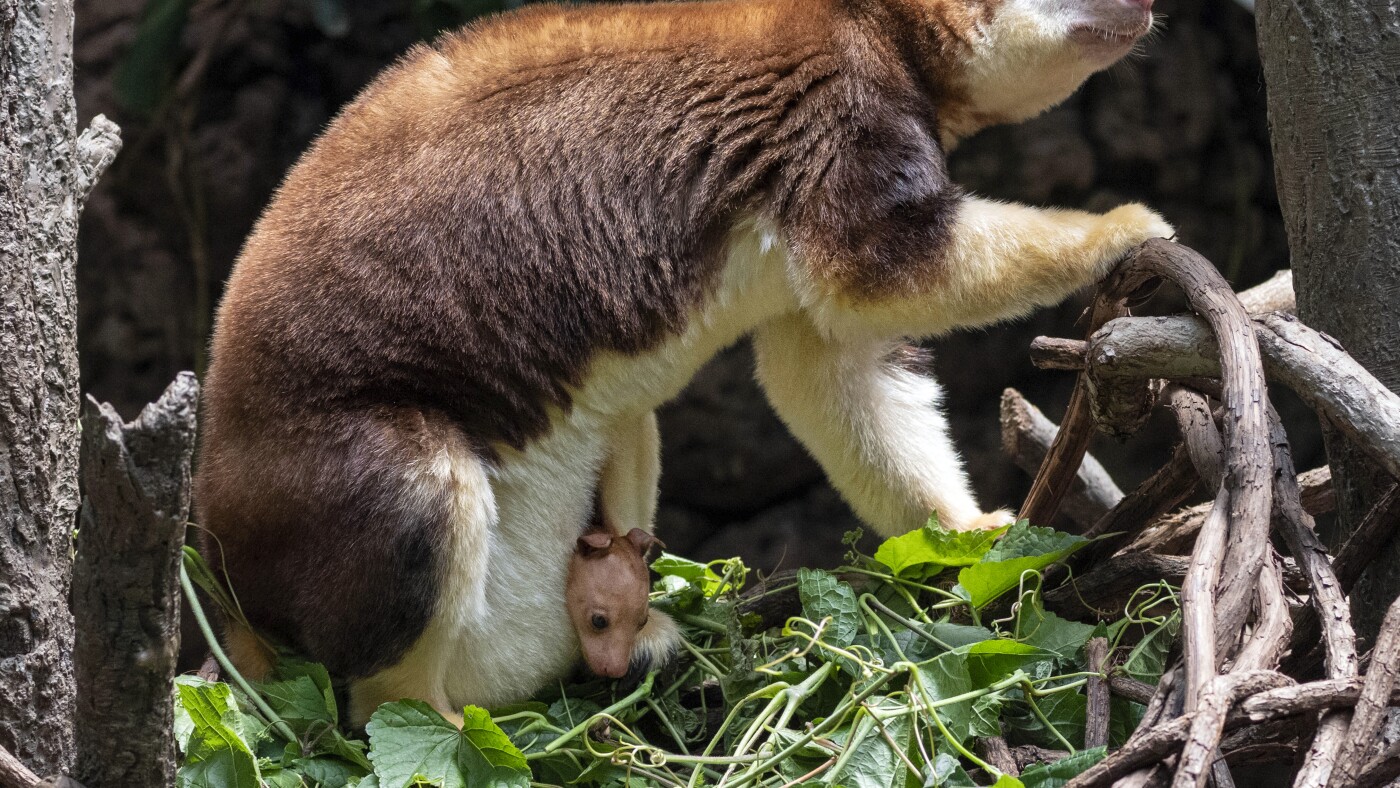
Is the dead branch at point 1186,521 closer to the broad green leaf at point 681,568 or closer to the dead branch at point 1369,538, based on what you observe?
the dead branch at point 1369,538

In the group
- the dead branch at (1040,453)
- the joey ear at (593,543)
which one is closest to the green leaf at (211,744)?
the joey ear at (593,543)

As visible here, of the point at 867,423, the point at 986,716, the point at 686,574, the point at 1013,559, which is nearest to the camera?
the point at 986,716

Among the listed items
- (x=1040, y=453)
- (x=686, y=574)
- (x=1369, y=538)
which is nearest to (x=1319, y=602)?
(x=1369, y=538)

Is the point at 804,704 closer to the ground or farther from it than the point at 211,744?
closer to the ground

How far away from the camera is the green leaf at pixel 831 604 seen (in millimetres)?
3256

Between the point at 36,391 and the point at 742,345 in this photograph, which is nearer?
the point at 36,391

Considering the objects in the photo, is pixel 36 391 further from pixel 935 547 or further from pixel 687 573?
pixel 935 547

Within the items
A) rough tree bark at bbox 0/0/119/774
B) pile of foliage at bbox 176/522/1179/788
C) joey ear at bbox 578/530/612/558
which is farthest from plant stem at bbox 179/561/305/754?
joey ear at bbox 578/530/612/558

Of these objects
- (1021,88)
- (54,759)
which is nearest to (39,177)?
(54,759)

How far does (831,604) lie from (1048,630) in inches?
22.2

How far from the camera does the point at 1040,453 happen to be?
14.8ft

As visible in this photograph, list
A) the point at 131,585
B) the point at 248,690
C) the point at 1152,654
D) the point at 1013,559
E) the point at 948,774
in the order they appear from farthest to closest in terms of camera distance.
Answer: the point at 1013,559 → the point at 248,690 → the point at 1152,654 → the point at 948,774 → the point at 131,585

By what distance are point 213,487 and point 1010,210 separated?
2.24 meters

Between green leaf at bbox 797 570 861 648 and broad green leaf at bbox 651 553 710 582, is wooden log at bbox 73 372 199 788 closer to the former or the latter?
green leaf at bbox 797 570 861 648
